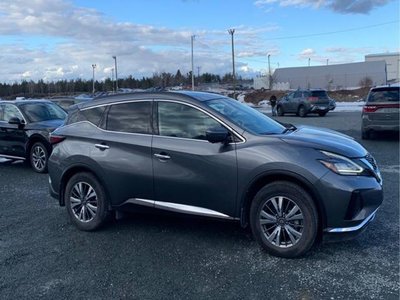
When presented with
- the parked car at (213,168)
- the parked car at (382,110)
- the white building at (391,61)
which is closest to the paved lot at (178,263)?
the parked car at (213,168)

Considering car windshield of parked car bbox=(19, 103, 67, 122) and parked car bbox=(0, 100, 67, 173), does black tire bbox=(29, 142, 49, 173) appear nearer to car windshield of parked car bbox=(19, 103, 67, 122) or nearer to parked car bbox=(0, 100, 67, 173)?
parked car bbox=(0, 100, 67, 173)

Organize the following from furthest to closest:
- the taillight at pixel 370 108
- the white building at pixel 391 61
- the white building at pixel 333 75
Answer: the white building at pixel 391 61 < the white building at pixel 333 75 < the taillight at pixel 370 108

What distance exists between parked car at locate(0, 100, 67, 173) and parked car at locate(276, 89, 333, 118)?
769 inches

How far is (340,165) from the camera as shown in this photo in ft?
14.4

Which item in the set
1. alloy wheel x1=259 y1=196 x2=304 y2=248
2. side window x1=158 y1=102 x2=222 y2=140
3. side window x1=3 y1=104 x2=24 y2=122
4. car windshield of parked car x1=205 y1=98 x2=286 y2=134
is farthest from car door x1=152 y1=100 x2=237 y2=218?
side window x1=3 y1=104 x2=24 y2=122

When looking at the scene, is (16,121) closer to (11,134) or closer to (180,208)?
(11,134)

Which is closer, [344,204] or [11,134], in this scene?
[344,204]

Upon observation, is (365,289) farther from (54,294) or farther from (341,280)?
(54,294)

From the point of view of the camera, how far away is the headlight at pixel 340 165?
4357 millimetres

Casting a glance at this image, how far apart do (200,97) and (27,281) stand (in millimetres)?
2773

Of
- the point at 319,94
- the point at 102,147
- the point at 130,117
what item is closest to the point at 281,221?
the point at 130,117

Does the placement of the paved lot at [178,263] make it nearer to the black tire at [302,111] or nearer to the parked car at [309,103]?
the parked car at [309,103]

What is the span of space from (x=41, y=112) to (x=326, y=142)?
8.29 m

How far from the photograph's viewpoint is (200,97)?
207 inches
